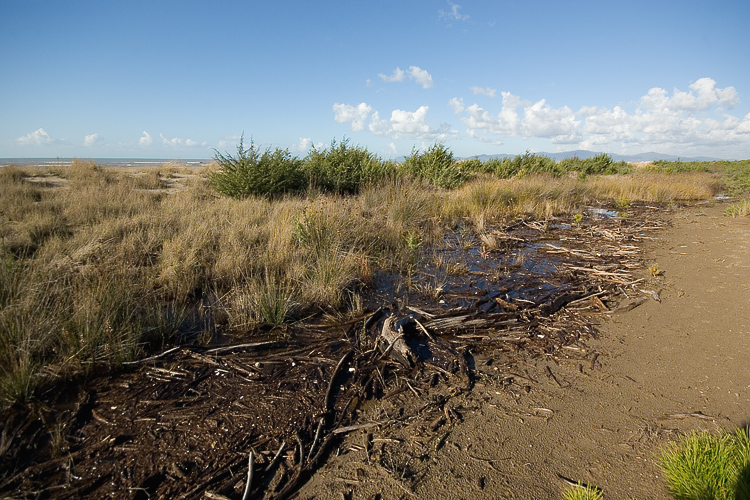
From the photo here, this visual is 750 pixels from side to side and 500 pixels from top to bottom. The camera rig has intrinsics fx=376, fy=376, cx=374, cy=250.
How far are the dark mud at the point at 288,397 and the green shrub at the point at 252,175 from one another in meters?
7.10

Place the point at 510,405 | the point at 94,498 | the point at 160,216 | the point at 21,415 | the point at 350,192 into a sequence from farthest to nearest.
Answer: the point at 350,192
the point at 160,216
the point at 510,405
the point at 21,415
the point at 94,498

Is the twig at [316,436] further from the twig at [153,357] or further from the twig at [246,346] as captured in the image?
the twig at [153,357]

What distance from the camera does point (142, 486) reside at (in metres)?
2.20

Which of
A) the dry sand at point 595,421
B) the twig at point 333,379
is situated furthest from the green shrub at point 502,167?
the twig at point 333,379

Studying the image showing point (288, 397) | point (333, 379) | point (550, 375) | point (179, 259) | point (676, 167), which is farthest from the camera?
point (676, 167)

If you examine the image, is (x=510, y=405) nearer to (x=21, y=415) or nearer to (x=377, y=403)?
(x=377, y=403)

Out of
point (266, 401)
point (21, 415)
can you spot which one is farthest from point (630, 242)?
point (21, 415)

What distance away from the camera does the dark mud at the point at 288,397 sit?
7.56 ft

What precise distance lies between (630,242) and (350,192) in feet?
27.4

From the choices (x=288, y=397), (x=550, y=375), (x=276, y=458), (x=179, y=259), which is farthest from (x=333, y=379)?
(x=179, y=259)

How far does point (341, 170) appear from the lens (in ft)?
42.1

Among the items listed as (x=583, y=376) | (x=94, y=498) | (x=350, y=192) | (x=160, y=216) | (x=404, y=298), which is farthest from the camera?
(x=350, y=192)

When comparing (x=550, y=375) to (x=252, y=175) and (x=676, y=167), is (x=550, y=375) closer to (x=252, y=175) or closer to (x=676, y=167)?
(x=252, y=175)

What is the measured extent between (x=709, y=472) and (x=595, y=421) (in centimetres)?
98
